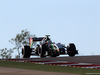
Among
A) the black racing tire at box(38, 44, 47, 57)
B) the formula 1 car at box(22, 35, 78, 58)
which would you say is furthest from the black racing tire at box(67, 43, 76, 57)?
the black racing tire at box(38, 44, 47, 57)

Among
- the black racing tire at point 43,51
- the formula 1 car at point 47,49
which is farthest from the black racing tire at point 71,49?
the black racing tire at point 43,51

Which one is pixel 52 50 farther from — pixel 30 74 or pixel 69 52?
pixel 30 74

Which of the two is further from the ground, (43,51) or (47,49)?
(47,49)

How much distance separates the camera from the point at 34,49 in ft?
89.0

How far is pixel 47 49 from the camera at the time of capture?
84.2 feet

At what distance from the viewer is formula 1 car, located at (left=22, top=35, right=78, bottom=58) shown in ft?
83.7

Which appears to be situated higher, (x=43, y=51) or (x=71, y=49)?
(x=71, y=49)

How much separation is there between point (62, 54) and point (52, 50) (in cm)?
89

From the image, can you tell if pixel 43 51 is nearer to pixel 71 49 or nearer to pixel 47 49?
pixel 47 49

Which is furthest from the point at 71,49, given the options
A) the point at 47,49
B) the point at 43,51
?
the point at 43,51

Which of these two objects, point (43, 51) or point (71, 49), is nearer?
point (43, 51)

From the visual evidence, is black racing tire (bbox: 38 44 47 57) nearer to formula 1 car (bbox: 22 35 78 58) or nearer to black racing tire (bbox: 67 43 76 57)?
formula 1 car (bbox: 22 35 78 58)

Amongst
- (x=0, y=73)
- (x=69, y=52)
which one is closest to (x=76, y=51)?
(x=69, y=52)

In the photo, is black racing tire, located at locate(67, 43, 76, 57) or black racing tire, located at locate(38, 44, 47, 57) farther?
black racing tire, located at locate(67, 43, 76, 57)
